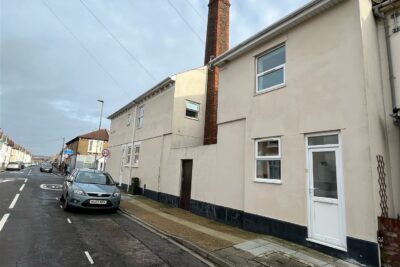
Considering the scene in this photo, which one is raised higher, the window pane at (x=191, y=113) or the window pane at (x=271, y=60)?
the window pane at (x=271, y=60)

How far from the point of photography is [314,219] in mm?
6395

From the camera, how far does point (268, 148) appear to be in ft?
26.4

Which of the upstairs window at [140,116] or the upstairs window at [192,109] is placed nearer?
the upstairs window at [192,109]

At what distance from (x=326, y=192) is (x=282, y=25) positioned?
4.94 m

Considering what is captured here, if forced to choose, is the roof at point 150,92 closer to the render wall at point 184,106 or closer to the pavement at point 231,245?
the render wall at point 184,106

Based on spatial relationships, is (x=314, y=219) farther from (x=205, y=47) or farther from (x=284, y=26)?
(x=205, y=47)

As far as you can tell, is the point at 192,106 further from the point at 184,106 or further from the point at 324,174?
the point at 324,174

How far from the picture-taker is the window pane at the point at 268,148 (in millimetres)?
7777

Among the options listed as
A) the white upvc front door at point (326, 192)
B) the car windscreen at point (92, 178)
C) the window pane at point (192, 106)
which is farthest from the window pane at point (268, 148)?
the window pane at point (192, 106)

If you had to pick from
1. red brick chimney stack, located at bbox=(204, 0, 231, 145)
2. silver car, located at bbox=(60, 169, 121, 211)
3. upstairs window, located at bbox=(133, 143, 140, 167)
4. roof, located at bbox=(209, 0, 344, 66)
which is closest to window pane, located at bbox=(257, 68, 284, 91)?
roof, located at bbox=(209, 0, 344, 66)

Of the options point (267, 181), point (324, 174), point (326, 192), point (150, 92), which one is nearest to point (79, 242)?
point (267, 181)

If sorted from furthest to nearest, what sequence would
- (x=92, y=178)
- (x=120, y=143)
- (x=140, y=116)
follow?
(x=120, y=143) → (x=140, y=116) → (x=92, y=178)

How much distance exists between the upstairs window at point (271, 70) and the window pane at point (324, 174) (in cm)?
255

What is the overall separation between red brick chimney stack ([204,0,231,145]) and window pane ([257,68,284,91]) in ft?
17.5
